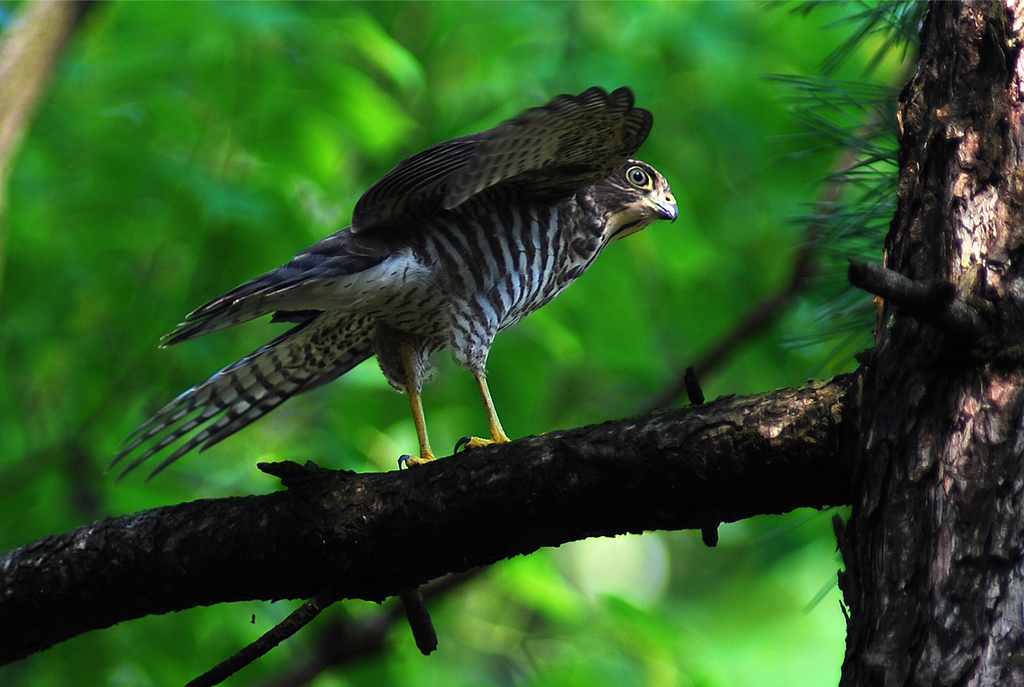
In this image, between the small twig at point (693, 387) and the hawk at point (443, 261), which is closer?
the small twig at point (693, 387)

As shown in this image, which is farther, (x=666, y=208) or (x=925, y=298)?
(x=666, y=208)

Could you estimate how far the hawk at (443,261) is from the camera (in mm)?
2734

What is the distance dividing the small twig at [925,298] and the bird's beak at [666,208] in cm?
227

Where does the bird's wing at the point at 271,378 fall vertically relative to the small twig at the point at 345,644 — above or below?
above

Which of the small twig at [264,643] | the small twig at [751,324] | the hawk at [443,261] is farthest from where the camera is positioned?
the small twig at [751,324]

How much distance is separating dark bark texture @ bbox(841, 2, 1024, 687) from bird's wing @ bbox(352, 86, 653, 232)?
89cm

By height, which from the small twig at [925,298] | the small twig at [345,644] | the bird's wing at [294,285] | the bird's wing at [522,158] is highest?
the bird's wing at [522,158]

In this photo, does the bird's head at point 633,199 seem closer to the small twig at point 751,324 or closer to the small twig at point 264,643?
the small twig at point 751,324

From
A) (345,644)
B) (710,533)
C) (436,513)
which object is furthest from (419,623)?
(345,644)

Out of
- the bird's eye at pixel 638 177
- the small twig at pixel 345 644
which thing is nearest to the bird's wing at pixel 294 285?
the bird's eye at pixel 638 177

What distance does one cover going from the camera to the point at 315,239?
4.04 metres

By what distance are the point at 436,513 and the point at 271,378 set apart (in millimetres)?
1577

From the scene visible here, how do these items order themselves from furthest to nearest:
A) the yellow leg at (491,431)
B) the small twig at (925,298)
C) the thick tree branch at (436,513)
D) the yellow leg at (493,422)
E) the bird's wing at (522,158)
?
the yellow leg at (493,422)
the yellow leg at (491,431)
the bird's wing at (522,158)
the thick tree branch at (436,513)
the small twig at (925,298)

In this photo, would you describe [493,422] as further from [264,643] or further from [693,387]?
[693,387]
